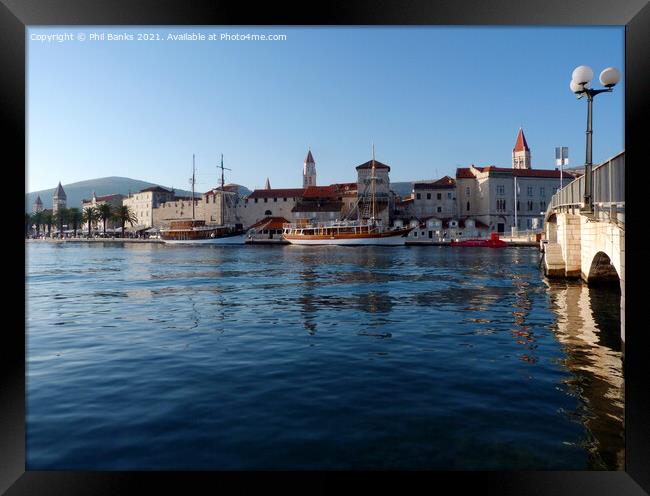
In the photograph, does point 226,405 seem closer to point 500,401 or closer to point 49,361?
point 500,401

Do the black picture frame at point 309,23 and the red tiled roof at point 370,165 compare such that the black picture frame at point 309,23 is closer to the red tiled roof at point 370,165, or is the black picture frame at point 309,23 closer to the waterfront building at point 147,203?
the red tiled roof at point 370,165

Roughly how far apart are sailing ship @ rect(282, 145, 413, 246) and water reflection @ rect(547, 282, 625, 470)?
53569 millimetres

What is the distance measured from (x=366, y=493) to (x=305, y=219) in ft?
281

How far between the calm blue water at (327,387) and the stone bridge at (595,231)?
6.88 ft

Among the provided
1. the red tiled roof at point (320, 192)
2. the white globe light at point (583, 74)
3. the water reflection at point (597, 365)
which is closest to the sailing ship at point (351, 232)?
the red tiled roof at point (320, 192)

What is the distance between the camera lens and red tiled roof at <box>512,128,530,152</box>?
4231 inches

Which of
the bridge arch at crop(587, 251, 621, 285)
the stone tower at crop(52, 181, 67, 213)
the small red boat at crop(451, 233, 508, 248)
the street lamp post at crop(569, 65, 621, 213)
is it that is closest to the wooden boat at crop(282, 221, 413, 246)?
the small red boat at crop(451, 233, 508, 248)

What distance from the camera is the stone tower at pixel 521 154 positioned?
106606 mm

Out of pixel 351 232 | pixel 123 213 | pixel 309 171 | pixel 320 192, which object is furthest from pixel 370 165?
pixel 123 213

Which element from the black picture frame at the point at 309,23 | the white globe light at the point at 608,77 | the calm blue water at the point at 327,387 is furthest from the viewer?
the white globe light at the point at 608,77

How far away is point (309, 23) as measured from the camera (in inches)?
150

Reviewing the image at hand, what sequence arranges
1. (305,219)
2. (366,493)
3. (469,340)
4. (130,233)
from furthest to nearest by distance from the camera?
(130,233), (305,219), (469,340), (366,493)

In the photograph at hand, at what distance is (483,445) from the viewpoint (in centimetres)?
495
